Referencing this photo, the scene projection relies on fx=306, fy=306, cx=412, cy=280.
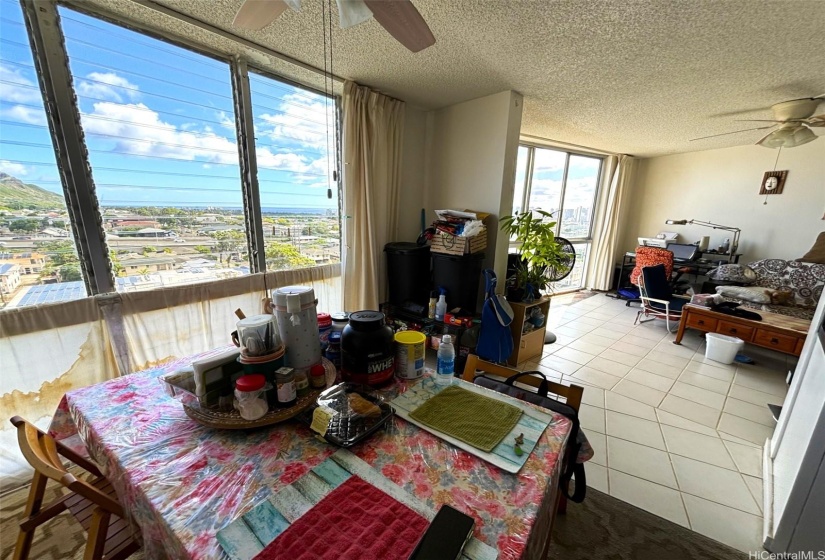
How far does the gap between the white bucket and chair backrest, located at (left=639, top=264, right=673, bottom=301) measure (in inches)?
33.7

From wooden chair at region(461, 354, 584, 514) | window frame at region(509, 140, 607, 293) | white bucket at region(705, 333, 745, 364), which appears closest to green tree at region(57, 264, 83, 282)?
wooden chair at region(461, 354, 584, 514)

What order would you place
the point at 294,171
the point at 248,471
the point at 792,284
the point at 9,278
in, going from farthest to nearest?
the point at 792,284
the point at 294,171
the point at 9,278
the point at 248,471

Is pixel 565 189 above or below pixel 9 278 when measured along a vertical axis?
above

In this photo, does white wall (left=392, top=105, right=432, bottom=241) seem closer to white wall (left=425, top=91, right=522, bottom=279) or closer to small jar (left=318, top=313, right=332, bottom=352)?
white wall (left=425, top=91, right=522, bottom=279)

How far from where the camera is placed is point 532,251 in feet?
8.75

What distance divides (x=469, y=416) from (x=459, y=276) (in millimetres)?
1658

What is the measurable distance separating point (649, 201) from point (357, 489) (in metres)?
6.48

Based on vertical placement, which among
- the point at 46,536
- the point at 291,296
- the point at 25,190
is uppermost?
the point at 25,190

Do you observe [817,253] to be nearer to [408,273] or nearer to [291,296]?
[408,273]

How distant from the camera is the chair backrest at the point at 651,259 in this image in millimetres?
4242

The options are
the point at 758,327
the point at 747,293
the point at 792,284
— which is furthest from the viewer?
the point at 792,284

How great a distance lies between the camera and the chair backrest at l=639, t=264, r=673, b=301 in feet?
12.4

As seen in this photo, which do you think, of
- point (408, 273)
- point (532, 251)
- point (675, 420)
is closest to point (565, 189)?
point (532, 251)

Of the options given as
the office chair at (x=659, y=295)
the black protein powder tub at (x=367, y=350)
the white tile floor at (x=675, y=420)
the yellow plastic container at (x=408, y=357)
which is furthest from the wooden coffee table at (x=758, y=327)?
the black protein powder tub at (x=367, y=350)
